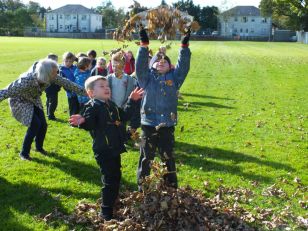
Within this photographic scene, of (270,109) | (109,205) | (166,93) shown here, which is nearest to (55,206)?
(109,205)

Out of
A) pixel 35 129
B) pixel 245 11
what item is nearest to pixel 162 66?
pixel 35 129

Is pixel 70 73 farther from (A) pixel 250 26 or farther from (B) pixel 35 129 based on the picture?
(A) pixel 250 26

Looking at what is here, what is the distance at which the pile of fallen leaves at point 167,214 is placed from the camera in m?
5.52

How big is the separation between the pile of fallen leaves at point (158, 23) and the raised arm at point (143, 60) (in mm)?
158

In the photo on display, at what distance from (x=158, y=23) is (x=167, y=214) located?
95.4 inches

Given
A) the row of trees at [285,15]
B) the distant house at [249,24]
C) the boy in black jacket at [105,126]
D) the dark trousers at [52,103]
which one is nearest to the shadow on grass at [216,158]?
the boy in black jacket at [105,126]

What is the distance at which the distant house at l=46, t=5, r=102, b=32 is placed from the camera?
150 meters

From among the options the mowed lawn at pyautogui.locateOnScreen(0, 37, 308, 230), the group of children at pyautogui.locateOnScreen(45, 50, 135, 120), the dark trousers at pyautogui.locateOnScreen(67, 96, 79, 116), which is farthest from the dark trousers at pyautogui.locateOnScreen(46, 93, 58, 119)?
the dark trousers at pyautogui.locateOnScreen(67, 96, 79, 116)

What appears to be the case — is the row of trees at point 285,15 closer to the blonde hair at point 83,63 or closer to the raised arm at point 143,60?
the blonde hair at point 83,63

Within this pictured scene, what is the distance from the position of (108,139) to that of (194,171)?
2931 mm

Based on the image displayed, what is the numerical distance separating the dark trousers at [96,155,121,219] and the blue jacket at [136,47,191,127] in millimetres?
928

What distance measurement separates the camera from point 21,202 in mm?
6555

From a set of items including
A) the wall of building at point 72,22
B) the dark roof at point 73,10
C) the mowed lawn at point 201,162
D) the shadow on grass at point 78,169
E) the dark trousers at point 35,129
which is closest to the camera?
the mowed lawn at point 201,162

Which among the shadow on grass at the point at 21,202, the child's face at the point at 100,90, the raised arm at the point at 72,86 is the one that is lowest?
the shadow on grass at the point at 21,202
